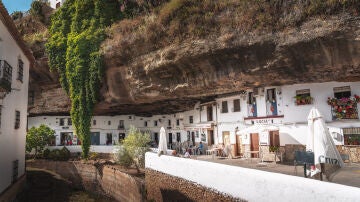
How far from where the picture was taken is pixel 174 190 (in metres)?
13.9

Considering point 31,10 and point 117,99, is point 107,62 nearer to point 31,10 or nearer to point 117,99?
point 117,99

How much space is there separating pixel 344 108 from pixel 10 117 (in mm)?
17718

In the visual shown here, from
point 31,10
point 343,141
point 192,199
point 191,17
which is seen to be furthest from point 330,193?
A: point 31,10

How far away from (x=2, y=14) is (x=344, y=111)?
17.7 metres

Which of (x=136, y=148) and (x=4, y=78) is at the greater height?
(x=4, y=78)

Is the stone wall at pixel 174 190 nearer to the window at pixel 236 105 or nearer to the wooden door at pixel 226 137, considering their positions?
the wooden door at pixel 226 137

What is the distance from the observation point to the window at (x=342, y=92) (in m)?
15.8

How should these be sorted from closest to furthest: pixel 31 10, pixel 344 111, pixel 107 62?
pixel 344 111
pixel 107 62
pixel 31 10

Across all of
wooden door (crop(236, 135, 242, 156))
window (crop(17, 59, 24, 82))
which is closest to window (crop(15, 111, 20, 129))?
window (crop(17, 59, 24, 82))

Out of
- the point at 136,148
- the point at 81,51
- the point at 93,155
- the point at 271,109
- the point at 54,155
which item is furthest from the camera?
the point at 54,155

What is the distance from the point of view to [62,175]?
78.1ft

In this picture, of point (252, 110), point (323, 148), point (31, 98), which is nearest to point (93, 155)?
point (31, 98)

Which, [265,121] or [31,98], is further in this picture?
[31,98]

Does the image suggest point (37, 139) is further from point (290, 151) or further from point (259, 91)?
point (290, 151)
